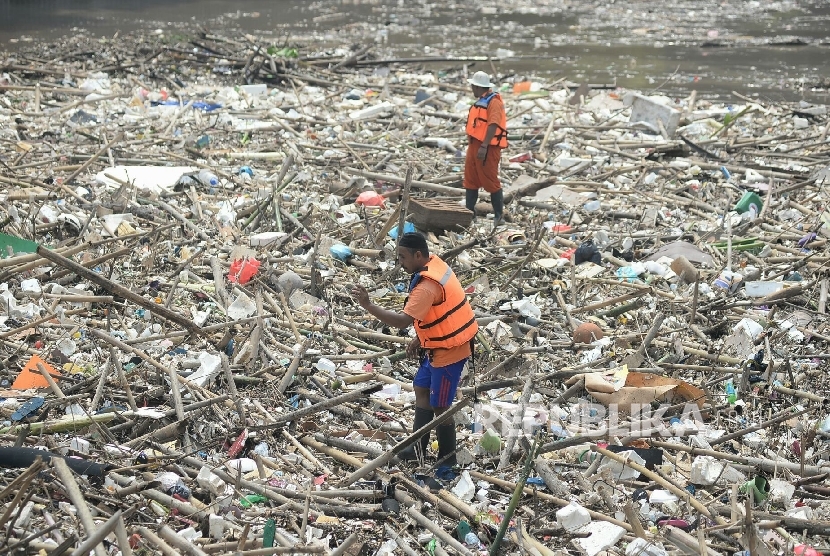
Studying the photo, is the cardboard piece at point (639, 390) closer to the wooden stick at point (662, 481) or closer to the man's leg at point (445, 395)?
the wooden stick at point (662, 481)

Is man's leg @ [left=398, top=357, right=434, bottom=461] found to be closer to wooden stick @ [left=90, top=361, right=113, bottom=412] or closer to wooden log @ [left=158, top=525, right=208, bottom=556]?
wooden log @ [left=158, top=525, right=208, bottom=556]

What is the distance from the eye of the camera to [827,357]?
644cm

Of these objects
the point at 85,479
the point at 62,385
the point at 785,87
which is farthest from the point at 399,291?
the point at 785,87

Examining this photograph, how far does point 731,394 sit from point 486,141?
3624 mm

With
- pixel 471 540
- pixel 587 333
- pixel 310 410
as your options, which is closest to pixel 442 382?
pixel 310 410

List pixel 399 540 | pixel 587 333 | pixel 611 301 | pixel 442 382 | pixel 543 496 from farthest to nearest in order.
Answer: pixel 611 301 → pixel 587 333 → pixel 442 382 → pixel 543 496 → pixel 399 540

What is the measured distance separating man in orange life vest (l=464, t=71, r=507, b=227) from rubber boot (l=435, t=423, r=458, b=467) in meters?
4.08

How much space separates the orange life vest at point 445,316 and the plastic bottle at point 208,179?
5003mm

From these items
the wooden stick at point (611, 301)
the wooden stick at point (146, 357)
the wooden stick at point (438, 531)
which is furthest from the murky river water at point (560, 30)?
the wooden stick at point (438, 531)

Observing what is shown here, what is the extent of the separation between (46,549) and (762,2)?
27.7 m

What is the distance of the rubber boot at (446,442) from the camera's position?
511 centimetres

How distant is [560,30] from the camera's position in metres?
22.7

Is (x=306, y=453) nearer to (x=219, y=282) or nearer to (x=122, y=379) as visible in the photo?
(x=122, y=379)

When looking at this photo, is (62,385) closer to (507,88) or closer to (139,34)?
(507,88)
